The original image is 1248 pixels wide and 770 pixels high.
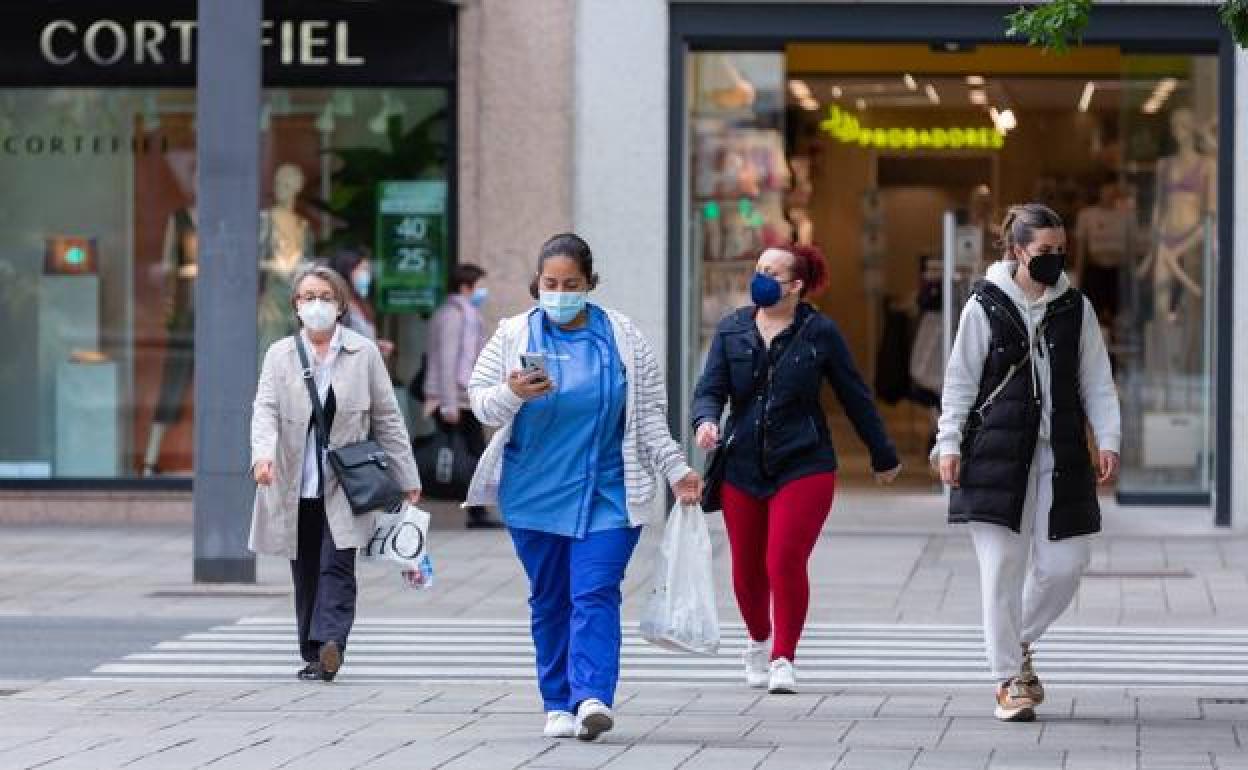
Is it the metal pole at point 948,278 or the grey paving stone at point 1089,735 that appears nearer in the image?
the grey paving stone at point 1089,735

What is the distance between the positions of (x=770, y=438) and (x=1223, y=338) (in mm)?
8775

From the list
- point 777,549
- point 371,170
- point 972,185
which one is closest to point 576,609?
point 777,549

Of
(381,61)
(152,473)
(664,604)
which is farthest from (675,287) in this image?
(664,604)

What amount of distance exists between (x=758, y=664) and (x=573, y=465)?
6.97ft

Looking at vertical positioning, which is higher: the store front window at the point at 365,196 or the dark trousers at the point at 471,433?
the store front window at the point at 365,196

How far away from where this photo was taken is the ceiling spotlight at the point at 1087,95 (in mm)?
24641

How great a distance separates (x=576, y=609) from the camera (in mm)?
9656

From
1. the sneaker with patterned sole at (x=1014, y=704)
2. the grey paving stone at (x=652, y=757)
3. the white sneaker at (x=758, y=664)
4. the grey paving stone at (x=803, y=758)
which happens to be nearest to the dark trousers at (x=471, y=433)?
the white sneaker at (x=758, y=664)

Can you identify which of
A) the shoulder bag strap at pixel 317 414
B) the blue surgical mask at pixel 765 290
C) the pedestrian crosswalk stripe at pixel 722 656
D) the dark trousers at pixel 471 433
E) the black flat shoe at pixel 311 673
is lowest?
the pedestrian crosswalk stripe at pixel 722 656

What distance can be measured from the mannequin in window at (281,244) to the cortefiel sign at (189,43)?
30.1 inches

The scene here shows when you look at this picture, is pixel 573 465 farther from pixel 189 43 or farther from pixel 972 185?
pixel 972 185

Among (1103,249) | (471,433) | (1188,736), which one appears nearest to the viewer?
(1188,736)

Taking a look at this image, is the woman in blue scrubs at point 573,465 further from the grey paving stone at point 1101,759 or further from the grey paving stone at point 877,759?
the grey paving stone at point 1101,759

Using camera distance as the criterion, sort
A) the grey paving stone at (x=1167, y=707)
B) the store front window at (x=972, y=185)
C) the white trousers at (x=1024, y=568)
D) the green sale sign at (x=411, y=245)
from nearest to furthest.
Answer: the white trousers at (x=1024, y=568) → the grey paving stone at (x=1167, y=707) → the green sale sign at (x=411, y=245) → the store front window at (x=972, y=185)
